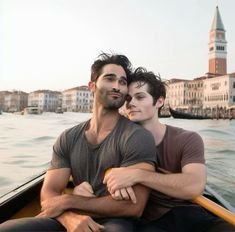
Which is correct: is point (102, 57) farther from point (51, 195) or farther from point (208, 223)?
point (208, 223)

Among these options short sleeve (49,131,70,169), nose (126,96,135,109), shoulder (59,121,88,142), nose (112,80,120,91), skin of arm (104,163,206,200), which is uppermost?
nose (112,80,120,91)

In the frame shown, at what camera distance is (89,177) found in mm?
1189

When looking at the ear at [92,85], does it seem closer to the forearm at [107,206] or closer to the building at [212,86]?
the forearm at [107,206]

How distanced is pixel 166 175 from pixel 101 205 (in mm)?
212

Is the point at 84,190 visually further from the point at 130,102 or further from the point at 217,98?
the point at 217,98

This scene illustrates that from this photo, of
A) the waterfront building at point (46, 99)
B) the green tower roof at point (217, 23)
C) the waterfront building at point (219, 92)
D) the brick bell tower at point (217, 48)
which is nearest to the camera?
the waterfront building at point (219, 92)

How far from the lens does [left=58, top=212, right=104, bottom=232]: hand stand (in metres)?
1.04

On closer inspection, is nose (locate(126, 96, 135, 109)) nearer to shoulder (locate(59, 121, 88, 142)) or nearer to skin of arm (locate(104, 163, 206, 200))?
shoulder (locate(59, 121, 88, 142))

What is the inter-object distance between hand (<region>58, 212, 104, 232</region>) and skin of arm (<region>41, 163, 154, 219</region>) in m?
0.03

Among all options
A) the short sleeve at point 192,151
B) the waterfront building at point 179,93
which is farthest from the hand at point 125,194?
the waterfront building at point 179,93

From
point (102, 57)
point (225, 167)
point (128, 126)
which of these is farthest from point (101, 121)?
point (225, 167)

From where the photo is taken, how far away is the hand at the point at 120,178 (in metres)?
1.07

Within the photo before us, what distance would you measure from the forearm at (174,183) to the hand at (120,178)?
0.07 ft

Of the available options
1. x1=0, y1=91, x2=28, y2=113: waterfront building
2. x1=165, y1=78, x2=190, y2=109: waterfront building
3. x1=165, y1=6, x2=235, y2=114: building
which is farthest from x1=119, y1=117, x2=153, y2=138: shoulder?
x1=0, y1=91, x2=28, y2=113: waterfront building
